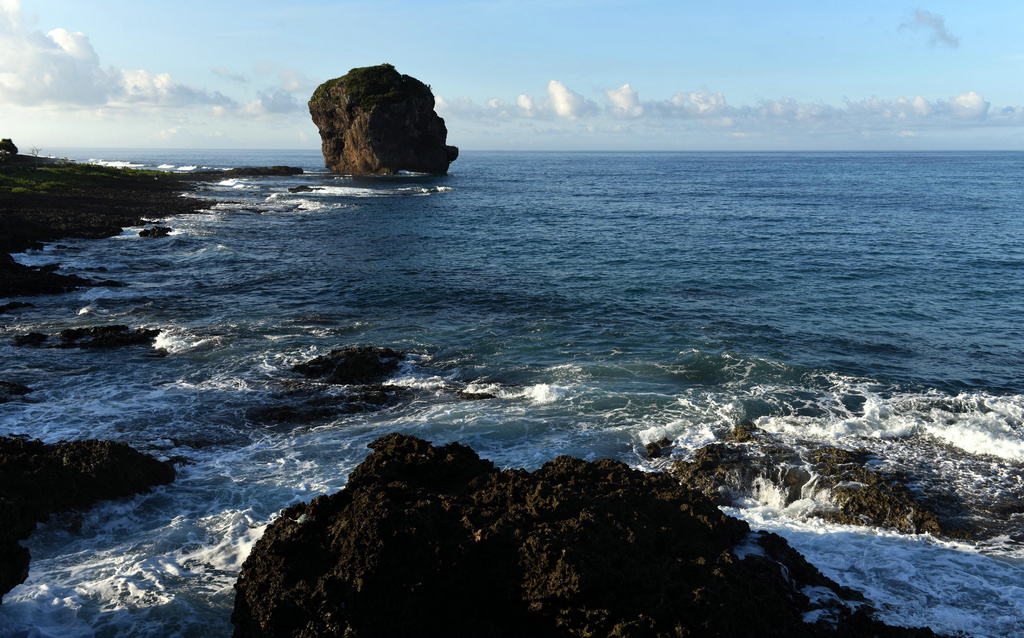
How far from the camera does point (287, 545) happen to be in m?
6.74

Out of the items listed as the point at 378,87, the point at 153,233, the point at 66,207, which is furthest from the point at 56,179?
the point at 378,87

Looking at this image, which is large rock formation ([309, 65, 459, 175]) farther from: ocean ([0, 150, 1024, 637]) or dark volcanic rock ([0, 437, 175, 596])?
dark volcanic rock ([0, 437, 175, 596])

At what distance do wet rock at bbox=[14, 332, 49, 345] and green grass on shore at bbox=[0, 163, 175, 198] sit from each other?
33752 millimetres

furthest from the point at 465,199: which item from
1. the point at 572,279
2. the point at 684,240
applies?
the point at 572,279

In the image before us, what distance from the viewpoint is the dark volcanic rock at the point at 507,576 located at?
243 inches

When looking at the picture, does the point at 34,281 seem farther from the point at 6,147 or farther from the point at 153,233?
the point at 6,147

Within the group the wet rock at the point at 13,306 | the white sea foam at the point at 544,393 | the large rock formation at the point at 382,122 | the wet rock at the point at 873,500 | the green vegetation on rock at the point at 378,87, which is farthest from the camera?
the large rock formation at the point at 382,122

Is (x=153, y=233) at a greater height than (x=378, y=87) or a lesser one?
lesser

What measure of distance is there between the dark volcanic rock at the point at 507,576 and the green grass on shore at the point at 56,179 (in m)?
50.7

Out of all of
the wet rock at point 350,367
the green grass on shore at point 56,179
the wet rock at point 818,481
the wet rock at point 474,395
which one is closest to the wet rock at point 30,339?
the wet rock at point 350,367

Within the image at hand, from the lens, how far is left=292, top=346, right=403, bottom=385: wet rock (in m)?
16.3

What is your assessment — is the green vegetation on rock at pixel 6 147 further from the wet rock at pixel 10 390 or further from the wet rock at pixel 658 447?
the wet rock at pixel 658 447

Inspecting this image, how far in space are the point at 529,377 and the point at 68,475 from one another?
1052 centimetres

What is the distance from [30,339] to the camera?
1817 cm
